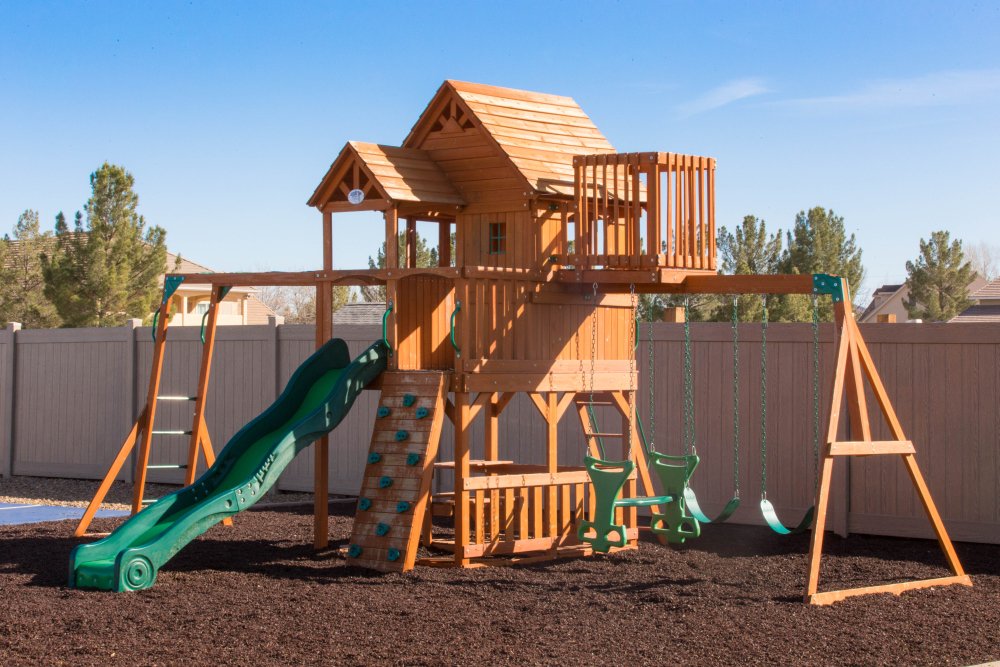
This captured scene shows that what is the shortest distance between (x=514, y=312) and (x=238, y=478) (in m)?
2.54

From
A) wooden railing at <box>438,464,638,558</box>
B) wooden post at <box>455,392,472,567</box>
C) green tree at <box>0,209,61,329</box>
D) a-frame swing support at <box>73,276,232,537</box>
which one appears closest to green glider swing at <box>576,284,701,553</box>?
wooden railing at <box>438,464,638,558</box>

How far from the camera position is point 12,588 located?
850 cm

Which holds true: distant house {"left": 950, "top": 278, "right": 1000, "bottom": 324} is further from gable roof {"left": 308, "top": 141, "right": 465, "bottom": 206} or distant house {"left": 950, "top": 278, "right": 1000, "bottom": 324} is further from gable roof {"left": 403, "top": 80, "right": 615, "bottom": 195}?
gable roof {"left": 308, "top": 141, "right": 465, "bottom": 206}

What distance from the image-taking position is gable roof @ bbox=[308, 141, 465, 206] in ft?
32.6

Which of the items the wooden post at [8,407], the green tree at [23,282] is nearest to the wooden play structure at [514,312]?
the wooden post at [8,407]

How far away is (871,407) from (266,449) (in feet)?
17.7

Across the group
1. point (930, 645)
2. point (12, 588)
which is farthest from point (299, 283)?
point (930, 645)

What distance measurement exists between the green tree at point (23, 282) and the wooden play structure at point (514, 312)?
25440mm

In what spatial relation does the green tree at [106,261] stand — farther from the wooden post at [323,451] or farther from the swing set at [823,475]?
the swing set at [823,475]

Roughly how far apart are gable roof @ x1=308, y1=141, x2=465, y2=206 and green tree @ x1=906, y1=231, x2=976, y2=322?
3407cm

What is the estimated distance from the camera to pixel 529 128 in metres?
10.8

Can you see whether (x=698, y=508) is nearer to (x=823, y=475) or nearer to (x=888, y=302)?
(x=823, y=475)

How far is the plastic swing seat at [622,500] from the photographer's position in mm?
8938

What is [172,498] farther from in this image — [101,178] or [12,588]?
[101,178]
